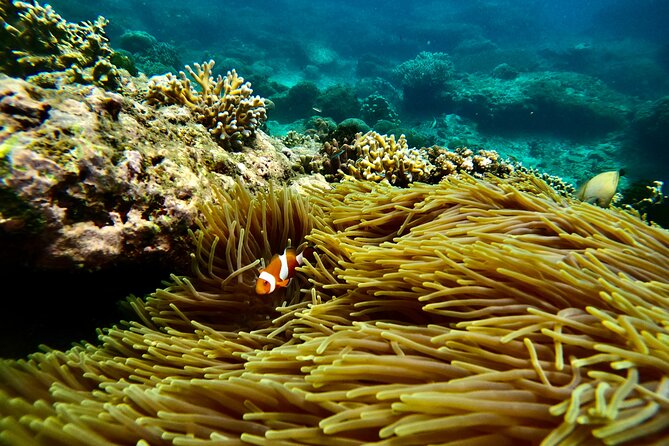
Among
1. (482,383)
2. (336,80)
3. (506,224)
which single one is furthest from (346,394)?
(336,80)

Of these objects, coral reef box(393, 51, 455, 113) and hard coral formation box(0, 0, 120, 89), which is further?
coral reef box(393, 51, 455, 113)

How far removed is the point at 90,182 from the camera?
6.25ft

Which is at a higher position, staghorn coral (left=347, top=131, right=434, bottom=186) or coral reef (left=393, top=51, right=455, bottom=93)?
coral reef (left=393, top=51, right=455, bottom=93)

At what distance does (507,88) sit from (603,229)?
20.3 metres

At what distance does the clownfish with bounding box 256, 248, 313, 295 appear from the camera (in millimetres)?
2062

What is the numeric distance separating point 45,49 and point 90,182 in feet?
11.0

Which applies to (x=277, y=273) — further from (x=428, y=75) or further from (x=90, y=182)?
(x=428, y=75)

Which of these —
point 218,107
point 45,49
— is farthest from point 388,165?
point 45,49

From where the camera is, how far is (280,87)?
61.1 ft

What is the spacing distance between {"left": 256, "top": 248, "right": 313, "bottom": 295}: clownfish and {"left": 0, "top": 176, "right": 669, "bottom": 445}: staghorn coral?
10cm

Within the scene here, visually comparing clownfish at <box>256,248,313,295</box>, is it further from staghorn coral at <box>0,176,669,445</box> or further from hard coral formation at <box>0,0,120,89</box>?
hard coral formation at <box>0,0,120,89</box>

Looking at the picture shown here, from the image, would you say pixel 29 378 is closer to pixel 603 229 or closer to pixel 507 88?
pixel 603 229

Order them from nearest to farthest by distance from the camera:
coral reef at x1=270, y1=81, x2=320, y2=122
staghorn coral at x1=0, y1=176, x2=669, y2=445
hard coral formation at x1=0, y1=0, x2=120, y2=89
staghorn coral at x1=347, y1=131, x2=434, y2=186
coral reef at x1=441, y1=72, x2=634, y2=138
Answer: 1. staghorn coral at x1=0, y1=176, x2=669, y2=445
2. hard coral formation at x1=0, y1=0, x2=120, y2=89
3. staghorn coral at x1=347, y1=131, x2=434, y2=186
4. coral reef at x1=270, y1=81, x2=320, y2=122
5. coral reef at x1=441, y1=72, x2=634, y2=138

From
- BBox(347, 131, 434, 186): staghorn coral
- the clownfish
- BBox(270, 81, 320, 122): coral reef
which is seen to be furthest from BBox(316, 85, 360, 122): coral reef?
the clownfish
